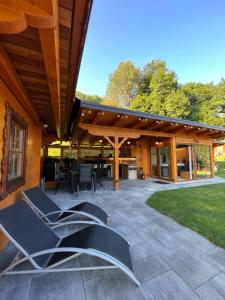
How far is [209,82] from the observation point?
24281 millimetres

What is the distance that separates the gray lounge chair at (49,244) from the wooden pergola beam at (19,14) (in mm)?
1762

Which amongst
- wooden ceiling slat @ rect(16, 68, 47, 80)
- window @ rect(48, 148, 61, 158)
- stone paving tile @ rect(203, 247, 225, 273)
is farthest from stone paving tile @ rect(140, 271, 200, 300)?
window @ rect(48, 148, 61, 158)

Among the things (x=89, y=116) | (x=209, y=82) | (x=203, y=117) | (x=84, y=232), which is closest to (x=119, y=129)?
(x=89, y=116)

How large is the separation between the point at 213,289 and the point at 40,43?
121 inches

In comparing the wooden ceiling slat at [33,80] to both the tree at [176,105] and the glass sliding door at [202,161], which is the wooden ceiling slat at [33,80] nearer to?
the glass sliding door at [202,161]

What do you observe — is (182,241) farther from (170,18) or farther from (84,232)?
(170,18)

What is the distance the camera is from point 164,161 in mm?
9188

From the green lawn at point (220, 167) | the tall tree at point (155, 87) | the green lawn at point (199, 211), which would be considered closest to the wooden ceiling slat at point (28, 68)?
the green lawn at point (199, 211)

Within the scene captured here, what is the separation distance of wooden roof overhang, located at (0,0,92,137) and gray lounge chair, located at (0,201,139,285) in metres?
1.74

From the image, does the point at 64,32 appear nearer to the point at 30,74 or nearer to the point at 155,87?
the point at 30,74

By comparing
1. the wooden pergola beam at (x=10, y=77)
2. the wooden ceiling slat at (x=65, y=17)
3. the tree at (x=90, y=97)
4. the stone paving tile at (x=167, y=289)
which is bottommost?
the stone paving tile at (x=167, y=289)

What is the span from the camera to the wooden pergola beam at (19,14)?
3.38 feet

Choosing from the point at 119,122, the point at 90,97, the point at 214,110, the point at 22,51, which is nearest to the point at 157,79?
the point at 214,110

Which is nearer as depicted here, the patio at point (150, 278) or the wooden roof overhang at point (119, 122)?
the patio at point (150, 278)
